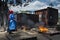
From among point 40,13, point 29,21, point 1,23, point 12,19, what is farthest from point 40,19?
point 12,19

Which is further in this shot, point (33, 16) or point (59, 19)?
point (59, 19)

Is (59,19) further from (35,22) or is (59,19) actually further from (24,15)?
(24,15)

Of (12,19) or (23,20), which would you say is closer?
(12,19)

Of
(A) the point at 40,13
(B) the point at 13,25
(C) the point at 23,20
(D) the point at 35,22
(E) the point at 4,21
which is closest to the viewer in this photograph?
(B) the point at 13,25

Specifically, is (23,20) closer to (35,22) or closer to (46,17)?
(35,22)

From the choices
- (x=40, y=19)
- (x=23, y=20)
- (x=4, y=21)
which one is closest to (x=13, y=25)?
(x=4, y=21)

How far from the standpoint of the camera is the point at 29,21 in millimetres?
24781

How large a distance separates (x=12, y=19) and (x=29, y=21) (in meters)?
13.2

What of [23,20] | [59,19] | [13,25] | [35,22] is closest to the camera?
[13,25]

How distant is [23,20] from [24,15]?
0.98 m

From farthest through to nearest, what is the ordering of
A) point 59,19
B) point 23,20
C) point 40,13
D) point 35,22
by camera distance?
point 59,19 < point 40,13 < point 35,22 < point 23,20

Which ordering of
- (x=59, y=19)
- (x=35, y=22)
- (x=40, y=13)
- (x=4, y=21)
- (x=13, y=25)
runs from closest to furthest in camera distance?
(x=13, y=25)
(x=4, y=21)
(x=35, y=22)
(x=40, y=13)
(x=59, y=19)

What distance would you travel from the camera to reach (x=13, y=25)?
11516mm

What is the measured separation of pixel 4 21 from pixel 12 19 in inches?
158
